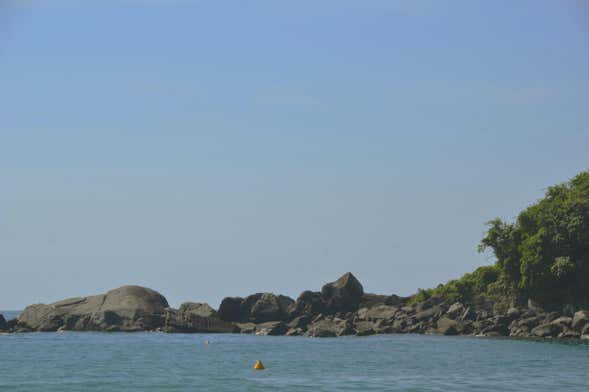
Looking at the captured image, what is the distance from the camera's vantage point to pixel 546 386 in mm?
48719

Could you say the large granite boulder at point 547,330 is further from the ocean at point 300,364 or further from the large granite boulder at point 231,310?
the large granite boulder at point 231,310

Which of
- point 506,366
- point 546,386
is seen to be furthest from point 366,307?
point 546,386

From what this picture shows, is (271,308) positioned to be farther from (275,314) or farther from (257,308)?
(257,308)

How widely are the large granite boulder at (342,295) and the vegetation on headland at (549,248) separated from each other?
1483 centimetres

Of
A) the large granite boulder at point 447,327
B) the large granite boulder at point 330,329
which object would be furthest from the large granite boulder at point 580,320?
the large granite boulder at point 330,329

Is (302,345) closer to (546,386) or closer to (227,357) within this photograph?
(227,357)

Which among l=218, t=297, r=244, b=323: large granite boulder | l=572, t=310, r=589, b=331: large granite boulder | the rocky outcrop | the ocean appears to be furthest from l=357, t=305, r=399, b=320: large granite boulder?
l=572, t=310, r=589, b=331: large granite boulder

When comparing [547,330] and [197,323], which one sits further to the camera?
[197,323]

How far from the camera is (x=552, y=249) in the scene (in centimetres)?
8450

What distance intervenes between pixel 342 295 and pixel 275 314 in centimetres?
643

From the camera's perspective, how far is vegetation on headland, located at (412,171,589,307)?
277ft

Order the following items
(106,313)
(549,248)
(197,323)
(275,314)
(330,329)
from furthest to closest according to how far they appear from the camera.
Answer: (106,313), (275,314), (197,323), (330,329), (549,248)

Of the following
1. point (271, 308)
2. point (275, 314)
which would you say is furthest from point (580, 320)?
point (275, 314)

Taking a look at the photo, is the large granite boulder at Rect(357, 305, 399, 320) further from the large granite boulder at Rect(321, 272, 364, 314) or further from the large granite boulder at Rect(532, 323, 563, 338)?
the large granite boulder at Rect(532, 323, 563, 338)
